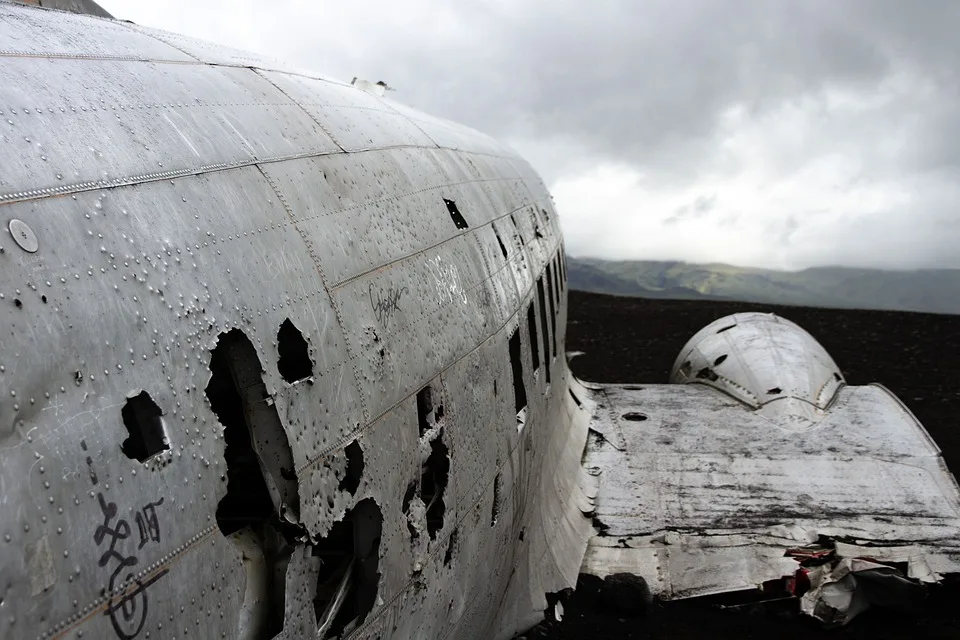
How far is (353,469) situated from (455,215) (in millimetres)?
3174

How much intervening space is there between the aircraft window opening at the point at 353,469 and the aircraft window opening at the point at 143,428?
3.72 ft

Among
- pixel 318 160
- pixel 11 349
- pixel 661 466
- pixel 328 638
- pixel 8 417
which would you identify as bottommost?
pixel 661 466

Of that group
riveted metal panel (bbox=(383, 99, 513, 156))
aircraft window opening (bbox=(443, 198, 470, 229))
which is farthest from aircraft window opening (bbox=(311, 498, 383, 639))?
riveted metal panel (bbox=(383, 99, 513, 156))

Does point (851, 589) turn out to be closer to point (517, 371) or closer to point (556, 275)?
point (517, 371)

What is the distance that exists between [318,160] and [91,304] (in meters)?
2.19

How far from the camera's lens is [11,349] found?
2.50 meters

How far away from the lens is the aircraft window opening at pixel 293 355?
3707 millimetres

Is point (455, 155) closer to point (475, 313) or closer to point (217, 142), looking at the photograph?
point (475, 313)

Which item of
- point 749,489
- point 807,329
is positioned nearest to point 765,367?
point 749,489

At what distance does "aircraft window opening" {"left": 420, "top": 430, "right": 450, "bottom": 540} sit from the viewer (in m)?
5.11

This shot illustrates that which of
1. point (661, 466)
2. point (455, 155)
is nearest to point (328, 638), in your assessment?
point (455, 155)

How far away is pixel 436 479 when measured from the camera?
206 inches

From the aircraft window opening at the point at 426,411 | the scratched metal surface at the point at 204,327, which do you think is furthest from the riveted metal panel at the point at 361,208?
the aircraft window opening at the point at 426,411

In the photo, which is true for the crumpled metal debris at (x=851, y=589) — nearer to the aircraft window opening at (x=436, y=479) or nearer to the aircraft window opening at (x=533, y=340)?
the aircraft window opening at (x=533, y=340)
